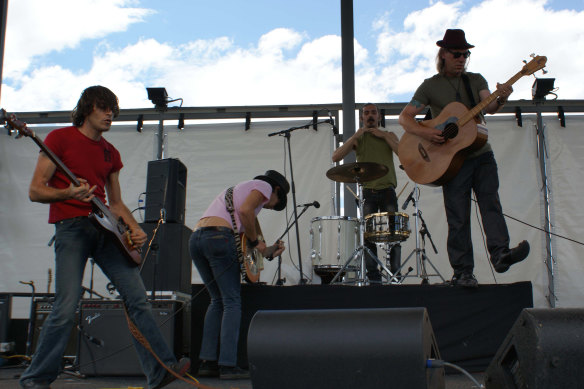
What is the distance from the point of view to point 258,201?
13.2 feet

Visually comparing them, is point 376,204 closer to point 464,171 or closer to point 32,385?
point 464,171

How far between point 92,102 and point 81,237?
804mm

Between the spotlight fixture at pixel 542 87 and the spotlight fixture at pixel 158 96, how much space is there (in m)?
4.78

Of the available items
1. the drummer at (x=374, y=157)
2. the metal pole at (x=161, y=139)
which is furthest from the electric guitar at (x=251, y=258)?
the metal pole at (x=161, y=139)

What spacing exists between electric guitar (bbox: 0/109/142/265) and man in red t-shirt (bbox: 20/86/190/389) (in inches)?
1.4

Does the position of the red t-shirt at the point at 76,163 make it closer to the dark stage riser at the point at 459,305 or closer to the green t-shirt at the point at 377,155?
the dark stage riser at the point at 459,305

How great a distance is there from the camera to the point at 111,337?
438 cm

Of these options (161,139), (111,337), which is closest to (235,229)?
(111,337)

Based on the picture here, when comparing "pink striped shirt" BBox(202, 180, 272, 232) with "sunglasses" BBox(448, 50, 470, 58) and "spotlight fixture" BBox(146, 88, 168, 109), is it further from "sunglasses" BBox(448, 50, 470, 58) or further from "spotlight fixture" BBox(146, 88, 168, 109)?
"spotlight fixture" BBox(146, 88, 168, 109)

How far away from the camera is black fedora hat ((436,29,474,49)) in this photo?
4.20m

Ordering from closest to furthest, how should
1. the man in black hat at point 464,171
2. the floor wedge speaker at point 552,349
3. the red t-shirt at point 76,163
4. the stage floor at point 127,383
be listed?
1. the floor wedge speaker at point 552,349
2. the red t-shirt at point 76,163
3. the stage floor at point 127,383
4. the man in black hat at point 464,171

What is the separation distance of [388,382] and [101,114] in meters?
2.36

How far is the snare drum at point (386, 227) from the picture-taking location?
563 centimetres

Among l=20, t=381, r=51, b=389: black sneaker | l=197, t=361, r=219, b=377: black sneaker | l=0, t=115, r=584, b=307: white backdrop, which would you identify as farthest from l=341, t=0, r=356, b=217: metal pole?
l=20, t=381, r=51, b=389: black sneaker
